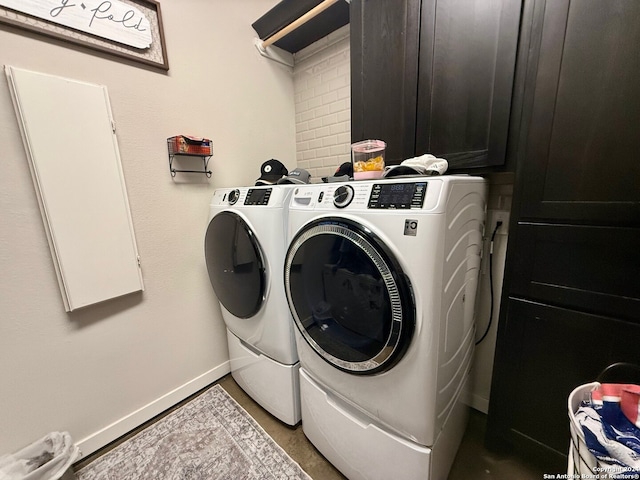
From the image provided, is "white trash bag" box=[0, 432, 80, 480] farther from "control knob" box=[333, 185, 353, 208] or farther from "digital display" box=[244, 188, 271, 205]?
"control knob" box=[333, 185, 353, 208]

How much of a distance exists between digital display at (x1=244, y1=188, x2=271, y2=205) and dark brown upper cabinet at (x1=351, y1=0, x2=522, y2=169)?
59 centimetres

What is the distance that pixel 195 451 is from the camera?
1286mm

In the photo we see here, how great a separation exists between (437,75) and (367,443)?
1.45 meters

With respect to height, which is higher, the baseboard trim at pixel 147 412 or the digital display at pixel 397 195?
the digital display at pixel 397 195

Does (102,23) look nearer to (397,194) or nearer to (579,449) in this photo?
(397,194)

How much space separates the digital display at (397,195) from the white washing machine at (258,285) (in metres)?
0.44

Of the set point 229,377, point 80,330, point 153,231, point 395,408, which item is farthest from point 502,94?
point 229,377

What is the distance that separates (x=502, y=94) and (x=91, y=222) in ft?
5.73

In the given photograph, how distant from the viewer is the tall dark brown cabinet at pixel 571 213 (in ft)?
2.42

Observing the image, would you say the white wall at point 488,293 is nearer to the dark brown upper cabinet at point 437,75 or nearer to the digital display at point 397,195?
the dark brown upper cabinet at point 437,75

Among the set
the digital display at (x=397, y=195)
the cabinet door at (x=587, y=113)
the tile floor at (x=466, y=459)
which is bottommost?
the tile floor at (x=466, y=459)

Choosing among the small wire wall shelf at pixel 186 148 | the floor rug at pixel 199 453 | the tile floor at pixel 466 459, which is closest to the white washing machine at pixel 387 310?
the tile floor at pixel 466 459

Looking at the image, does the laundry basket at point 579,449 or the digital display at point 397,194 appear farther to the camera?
the digital display at point 397,194

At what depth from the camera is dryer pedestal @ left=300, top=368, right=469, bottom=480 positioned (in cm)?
88
